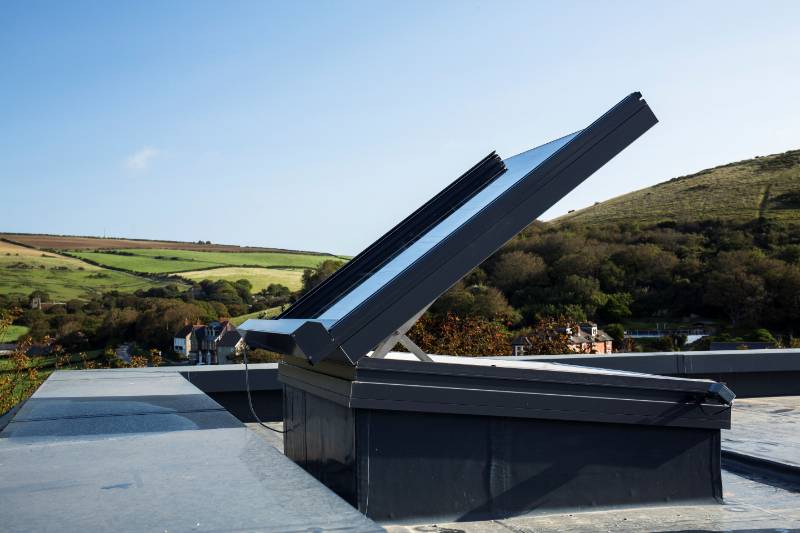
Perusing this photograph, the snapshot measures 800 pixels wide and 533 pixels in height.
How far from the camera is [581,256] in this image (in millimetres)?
44438

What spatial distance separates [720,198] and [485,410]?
288 ft

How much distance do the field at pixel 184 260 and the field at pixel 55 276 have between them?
2942 mm

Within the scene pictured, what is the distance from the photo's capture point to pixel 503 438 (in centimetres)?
431

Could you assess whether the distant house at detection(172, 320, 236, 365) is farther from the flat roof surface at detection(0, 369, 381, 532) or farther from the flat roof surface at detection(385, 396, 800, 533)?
the flat roof surface at detection(385, 396, 800, 533)

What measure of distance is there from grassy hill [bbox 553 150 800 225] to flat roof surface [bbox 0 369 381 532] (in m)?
73.7

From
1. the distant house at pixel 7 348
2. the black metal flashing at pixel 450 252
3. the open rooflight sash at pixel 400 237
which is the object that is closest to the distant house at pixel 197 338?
the distant house at pixel 7 348

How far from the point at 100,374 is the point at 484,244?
621 centimetres

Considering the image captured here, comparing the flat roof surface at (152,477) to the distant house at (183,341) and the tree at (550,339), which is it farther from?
the distant house at (183,341)

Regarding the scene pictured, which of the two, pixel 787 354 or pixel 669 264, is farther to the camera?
pixel 669 264

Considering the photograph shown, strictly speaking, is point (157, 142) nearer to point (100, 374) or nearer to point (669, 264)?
point (100, 374)

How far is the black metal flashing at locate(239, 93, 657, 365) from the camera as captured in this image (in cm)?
390

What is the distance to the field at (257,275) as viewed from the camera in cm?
5441

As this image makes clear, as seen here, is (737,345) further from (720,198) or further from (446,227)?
(720,198)

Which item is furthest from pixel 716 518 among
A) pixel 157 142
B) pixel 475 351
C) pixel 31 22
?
pixel 157 142
